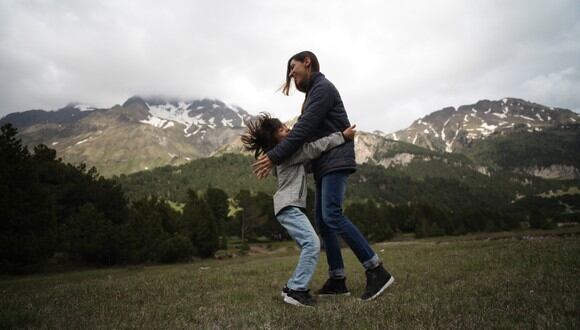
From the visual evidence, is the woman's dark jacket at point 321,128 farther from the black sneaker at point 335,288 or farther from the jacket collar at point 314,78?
the black sneaker at point 335,288

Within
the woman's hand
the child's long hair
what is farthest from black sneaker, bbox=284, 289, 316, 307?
the child's long hair

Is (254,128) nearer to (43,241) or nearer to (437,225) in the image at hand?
(43,241)

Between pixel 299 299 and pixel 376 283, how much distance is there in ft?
4.88

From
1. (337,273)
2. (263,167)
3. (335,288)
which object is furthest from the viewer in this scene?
(337,273)

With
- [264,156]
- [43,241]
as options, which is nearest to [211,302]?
[264,156]

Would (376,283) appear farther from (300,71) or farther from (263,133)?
(300,71)

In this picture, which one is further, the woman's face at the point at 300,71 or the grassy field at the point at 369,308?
the woman's face at the point at 300,71

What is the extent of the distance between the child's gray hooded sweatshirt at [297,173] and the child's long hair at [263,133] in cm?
60

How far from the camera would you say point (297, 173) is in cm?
→ 721

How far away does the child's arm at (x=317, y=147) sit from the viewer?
23.6 feet

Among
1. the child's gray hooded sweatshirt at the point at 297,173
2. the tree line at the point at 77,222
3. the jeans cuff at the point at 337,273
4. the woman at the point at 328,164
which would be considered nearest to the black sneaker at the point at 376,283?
the woman at the point at 328,164

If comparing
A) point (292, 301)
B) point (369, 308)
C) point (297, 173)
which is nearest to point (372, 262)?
point (369, 308)

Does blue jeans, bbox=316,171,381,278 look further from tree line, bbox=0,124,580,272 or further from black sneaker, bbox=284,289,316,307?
tree line, bbox=0,124,580,272

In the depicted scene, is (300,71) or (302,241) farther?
(300,71)
